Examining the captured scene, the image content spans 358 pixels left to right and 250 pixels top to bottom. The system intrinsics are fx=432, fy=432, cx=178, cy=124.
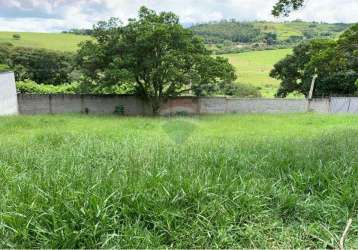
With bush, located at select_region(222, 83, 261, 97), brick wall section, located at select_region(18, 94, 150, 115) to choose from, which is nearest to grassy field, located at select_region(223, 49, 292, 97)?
bush, located at select_region(222, 83, 261, 97)

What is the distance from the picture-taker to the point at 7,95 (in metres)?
21.7

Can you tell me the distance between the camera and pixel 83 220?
3281 mm

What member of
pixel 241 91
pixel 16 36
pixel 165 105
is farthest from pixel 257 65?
pixel 16 36

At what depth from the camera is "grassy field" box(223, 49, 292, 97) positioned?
40.6 m

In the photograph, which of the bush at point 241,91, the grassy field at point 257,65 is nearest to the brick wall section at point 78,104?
the bush at point 241,91

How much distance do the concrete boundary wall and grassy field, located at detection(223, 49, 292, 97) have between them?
12018 mm

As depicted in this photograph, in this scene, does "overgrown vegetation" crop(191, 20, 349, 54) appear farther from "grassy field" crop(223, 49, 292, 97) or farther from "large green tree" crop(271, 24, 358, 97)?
"large green tree" crop(271, 24, 358, 97)

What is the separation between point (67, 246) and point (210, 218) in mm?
1143

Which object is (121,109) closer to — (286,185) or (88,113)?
(88,113)

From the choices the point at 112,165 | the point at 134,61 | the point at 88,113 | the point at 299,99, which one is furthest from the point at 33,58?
the point at 112,165

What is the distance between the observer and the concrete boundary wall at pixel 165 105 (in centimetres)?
2350

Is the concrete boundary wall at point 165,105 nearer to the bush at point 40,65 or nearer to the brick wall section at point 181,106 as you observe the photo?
the brick wall section at point 181,106

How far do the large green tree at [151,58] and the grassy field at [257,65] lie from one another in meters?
17.0

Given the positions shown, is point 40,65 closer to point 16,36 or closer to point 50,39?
point 16,36
